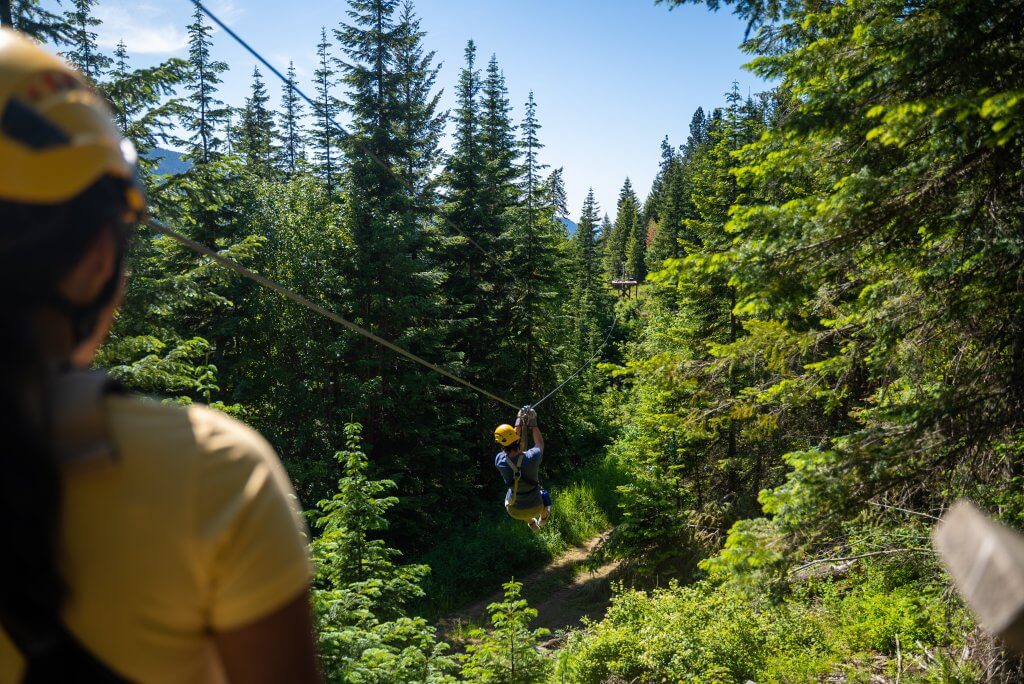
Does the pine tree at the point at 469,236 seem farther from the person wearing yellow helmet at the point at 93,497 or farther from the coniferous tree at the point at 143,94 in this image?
the person wearing yellow helmet at the point at 93,497

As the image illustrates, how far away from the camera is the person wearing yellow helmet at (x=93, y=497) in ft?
2.46

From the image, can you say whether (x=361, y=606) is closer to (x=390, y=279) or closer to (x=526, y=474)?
(x=526, y=474)

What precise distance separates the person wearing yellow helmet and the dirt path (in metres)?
16.4

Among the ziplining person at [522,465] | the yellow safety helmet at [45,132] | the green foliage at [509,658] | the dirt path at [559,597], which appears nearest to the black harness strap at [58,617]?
the yellow safety helmet at [45,132]

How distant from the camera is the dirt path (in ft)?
54.9

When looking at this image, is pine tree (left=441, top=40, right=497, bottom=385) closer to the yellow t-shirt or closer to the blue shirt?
the blue shirt

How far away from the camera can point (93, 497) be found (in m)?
0.75

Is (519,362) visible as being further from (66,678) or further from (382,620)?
(66,678)

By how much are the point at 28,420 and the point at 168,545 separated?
23 centimetres

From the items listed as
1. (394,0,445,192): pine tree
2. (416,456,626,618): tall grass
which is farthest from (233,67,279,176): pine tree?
(416,456,626,618): tall grass

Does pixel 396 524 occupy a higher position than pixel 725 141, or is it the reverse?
pixel 725 141

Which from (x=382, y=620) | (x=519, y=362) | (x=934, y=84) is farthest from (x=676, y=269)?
(x=519, y=362)

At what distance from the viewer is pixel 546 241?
25.7 meters

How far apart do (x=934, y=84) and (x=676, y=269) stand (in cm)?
260
